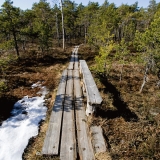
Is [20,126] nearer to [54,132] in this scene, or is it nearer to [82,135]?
[54,132]

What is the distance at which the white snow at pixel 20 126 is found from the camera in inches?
189

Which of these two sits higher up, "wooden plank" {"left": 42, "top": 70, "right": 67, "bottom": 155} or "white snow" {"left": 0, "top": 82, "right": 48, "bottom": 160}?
"wooden plank" {"left": 42, "top": 70, "right": 67, "bottom": 155}

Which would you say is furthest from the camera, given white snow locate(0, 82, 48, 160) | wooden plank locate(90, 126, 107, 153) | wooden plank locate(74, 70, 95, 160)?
white snow locate(0, 82, 48, 160)

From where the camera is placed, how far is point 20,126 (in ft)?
20.1

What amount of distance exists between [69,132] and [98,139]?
1093mm

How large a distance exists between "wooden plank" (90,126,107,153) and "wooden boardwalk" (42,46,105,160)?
152mm

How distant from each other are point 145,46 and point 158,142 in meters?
9.48

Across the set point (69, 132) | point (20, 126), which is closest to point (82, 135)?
point (69, 132)

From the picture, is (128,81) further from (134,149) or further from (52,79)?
(134,149)

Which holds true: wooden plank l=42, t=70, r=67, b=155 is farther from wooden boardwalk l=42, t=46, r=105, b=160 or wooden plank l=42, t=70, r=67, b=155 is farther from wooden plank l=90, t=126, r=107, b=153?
wooden plank l=90, t=126, r=107, b=153

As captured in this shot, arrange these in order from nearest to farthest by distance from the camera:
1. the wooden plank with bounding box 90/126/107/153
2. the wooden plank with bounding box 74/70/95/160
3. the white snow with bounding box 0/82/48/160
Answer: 1. the wooden plank with bounding box 74/70/95/160
2. the wooden plank with bounding box 90/126/107/153
3. the white snow with bounding box 0/82/48/160

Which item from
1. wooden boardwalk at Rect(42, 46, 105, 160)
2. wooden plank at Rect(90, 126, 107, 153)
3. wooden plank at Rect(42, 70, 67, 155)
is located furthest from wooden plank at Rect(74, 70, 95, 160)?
→ wooden plank at Rect(42, 70, 67, 155)

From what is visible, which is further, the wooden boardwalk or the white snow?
the white snow

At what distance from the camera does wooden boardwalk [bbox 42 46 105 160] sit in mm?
4273
